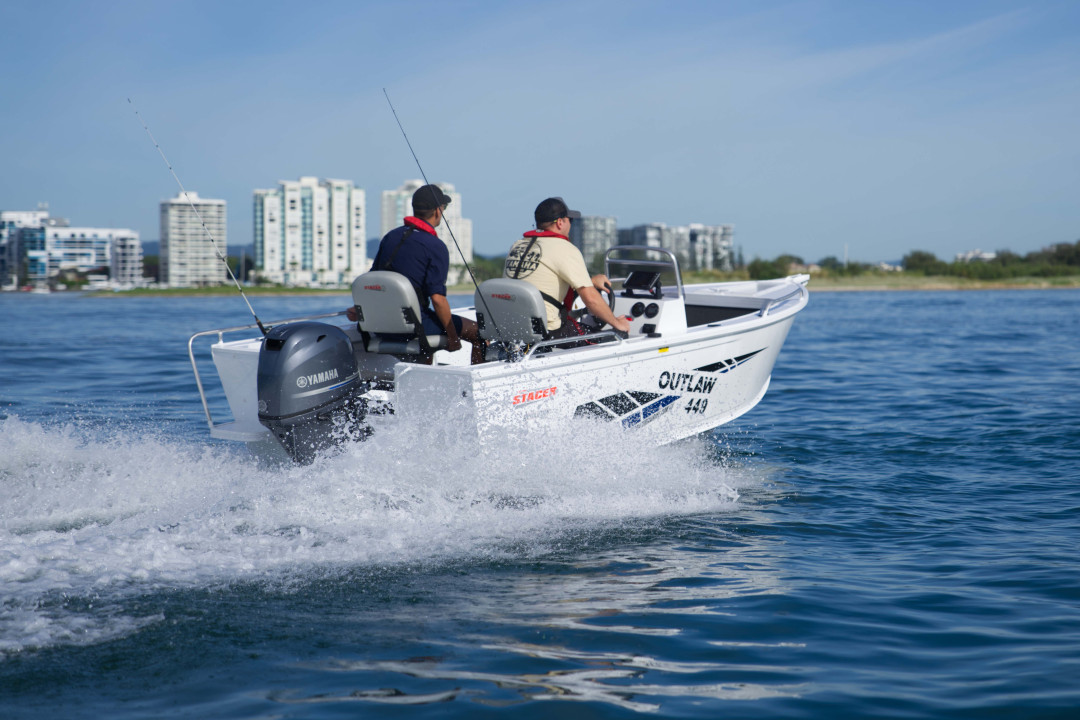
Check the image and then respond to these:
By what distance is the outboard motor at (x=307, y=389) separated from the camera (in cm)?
440

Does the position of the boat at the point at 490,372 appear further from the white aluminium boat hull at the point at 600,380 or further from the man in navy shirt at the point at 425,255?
the man in navy shirt at the point at 425,255

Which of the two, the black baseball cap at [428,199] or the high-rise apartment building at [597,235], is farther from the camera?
the high-rise apartment building at [597,235]

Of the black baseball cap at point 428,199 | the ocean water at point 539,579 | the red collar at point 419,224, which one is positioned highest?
the black baseball cap at point 428,199

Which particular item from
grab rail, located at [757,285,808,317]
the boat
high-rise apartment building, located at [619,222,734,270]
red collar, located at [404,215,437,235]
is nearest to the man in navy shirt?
red collar, located at [404,215,437,235]

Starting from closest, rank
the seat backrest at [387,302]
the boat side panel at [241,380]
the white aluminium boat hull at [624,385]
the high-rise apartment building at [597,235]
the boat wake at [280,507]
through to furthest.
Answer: the boat wake at [280,507] < the white aluminium boat hull at [624,385] < the seat backrest at [387,302] < the boat side panel at [241,380] < the high-rise apartment building at [597,235]

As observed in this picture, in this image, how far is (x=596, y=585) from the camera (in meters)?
3.49

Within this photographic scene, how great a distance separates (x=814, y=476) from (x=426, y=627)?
11.4 ft

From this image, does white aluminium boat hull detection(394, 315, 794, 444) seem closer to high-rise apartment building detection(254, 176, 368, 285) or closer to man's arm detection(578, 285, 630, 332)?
man's arm detection(578, 285, 630, 332)

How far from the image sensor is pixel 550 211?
5262 mm

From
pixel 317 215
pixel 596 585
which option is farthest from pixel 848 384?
pixel 317 215

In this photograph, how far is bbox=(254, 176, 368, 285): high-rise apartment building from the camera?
391 feet

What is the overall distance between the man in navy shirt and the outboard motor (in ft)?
1.74

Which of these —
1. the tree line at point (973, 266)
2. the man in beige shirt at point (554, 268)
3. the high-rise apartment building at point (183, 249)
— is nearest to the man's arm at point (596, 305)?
the man in beige shirt at point (554, 268)

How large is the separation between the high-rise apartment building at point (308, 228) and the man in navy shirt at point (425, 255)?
114217 mm
